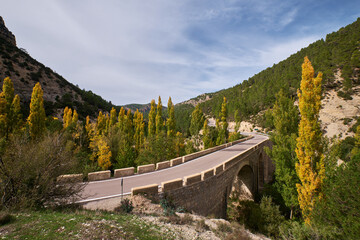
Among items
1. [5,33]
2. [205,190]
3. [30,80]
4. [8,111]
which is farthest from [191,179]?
[5,33]

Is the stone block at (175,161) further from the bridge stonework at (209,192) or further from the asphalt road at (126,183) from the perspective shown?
the bridge stonework at (209,192)

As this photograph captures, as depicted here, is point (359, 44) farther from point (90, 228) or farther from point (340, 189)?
point (90, 228)

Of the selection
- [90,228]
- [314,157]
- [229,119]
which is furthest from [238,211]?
[229,119]

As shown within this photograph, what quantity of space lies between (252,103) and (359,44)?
41124 millimetres

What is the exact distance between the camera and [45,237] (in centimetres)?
402

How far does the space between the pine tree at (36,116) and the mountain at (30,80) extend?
36444mm

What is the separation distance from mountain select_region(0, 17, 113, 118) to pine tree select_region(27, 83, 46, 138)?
3644cm

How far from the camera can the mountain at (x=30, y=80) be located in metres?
52.8

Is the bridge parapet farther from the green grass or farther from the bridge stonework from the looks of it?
the green grass

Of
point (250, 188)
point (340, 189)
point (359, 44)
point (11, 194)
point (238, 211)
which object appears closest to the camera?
point (11, 194)

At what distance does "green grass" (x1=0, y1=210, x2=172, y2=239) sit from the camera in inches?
162

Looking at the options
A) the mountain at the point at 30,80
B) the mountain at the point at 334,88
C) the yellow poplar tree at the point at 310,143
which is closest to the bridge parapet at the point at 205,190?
the yellow poplar tree at the point at 310,143

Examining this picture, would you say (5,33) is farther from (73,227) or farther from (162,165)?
(73,227)

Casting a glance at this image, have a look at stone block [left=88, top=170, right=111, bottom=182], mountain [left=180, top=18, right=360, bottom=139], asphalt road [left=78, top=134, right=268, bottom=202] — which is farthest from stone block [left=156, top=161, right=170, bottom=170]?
mountain [left=180, top=18, right=360, bottom=139]
